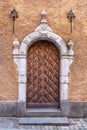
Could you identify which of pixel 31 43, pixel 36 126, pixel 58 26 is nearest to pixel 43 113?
pixel 36 126

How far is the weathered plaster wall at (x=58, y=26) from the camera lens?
955cm

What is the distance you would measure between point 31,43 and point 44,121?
2.47 meters

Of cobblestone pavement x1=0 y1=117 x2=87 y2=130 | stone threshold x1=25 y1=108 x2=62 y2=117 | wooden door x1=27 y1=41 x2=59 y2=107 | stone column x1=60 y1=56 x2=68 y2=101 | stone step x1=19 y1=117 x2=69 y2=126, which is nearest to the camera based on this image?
cobblestone pavement x1=0 y1=117 x2=87 y2=130

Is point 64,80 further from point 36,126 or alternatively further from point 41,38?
point 36,126

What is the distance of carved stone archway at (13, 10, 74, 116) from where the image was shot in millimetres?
9469

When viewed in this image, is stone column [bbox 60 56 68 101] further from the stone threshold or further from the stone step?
the stone step

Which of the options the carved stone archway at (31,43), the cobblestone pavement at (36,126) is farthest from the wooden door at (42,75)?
the cobblestone pavement at (36,126)

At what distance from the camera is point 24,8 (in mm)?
9594

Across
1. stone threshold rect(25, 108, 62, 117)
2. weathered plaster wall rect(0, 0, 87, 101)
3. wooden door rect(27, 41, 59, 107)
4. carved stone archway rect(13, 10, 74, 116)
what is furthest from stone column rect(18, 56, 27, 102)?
stone threshold rect(25, 108, 62, 117)

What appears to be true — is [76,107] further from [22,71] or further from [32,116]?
[22,71]

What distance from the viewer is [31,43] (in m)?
9.62

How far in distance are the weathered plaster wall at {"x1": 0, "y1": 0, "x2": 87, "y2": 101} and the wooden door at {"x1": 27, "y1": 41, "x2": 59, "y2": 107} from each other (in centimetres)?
52

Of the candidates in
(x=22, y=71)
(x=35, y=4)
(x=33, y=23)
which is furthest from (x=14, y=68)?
(x=35, y=4)

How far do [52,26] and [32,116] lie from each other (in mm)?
2866
